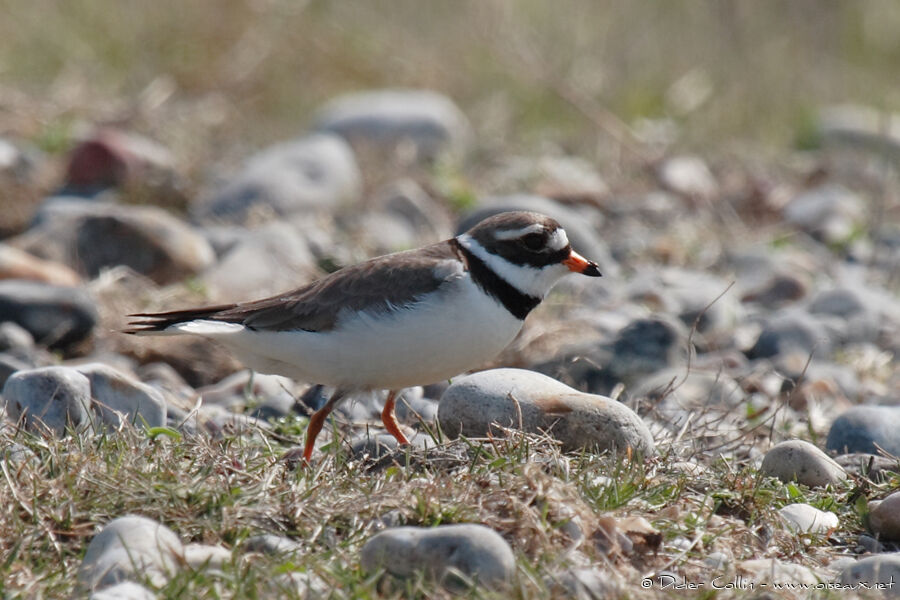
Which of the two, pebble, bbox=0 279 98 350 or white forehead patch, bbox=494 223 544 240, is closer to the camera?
white forehead patch, bbox=494 223 544 240

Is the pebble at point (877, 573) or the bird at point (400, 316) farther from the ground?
the bird at point (400, 316)

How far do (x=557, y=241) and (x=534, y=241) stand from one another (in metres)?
0.10

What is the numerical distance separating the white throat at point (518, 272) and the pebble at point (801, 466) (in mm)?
1082

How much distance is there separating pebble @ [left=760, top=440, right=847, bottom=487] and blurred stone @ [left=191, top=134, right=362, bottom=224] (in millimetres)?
5432

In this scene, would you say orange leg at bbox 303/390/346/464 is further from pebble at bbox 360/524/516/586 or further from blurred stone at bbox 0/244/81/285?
blurred stone at bbox 0/244/81/285

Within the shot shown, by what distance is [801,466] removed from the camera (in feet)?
14.6

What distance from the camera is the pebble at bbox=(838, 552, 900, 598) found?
3572mm

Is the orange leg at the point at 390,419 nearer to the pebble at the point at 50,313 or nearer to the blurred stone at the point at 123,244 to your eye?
the pebble at the point at 50,313

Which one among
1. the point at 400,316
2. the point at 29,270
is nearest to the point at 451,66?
the point at 29,270

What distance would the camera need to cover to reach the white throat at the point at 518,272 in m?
4.76

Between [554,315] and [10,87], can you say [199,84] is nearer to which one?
[10,87]

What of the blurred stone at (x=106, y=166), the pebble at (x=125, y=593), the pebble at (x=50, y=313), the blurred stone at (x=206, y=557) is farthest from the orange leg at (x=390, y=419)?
the blurred stone at (x=106, y=166)

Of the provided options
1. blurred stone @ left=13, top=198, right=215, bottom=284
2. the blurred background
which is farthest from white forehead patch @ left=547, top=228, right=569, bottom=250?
the blurred background

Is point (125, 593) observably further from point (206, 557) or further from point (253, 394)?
point (253, 394)
